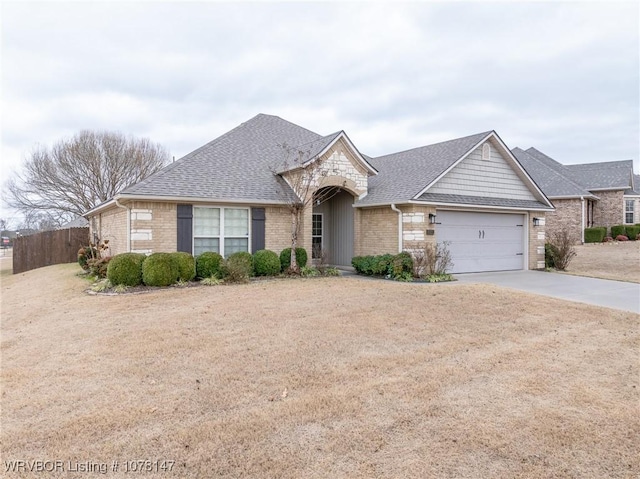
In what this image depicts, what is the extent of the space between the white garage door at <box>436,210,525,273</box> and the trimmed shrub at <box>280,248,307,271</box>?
4.94m

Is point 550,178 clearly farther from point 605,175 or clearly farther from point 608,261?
point 608,261

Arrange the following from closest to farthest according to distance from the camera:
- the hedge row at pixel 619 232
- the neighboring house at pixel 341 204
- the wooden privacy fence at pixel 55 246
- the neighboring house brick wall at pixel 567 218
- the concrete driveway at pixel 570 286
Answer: the concrete driveway at pixel 570 286 → the neighboring house at pixel 341 204 → the wooden privacy fence at pixel 55 246 → the hedge row at pixel 619 232 → the neighboring house brick wall at pixel 567 218

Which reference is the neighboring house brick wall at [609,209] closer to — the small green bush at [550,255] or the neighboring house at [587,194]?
the neighboring house at [587,194]

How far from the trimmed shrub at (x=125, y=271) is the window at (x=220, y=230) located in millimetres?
2272

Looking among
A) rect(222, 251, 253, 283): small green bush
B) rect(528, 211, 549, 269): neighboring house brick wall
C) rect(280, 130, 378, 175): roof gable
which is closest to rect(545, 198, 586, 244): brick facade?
rect(528, 211, 549, 269): neighboring house brick wall

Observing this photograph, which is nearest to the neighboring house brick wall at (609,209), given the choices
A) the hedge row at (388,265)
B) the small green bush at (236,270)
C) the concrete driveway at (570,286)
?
the concrete driveway at (570,286)

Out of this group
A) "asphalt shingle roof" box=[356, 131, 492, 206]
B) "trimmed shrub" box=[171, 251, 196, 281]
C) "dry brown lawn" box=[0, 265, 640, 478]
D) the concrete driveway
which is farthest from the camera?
"asphalt shingle roof" box=[356, 131, 492, 206]

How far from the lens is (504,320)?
811 centimetres

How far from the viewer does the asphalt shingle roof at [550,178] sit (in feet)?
88.5

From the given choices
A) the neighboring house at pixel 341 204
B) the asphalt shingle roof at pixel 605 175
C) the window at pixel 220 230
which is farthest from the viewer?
the asphalt shingle roof at pixel 605 175

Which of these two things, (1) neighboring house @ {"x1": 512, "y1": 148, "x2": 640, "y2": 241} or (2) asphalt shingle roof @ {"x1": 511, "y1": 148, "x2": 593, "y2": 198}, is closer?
(1) neighboring house @ {"x1": 512, "y1": 148, "x2": 640, "y2": 241}

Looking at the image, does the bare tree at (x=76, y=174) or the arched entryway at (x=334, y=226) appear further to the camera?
the bare tree at (x=76, y=174)

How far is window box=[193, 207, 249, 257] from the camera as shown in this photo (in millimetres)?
13672

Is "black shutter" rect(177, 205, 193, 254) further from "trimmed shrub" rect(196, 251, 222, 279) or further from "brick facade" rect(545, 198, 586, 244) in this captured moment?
"brick facade" rect(545, 198, 586, 244)
